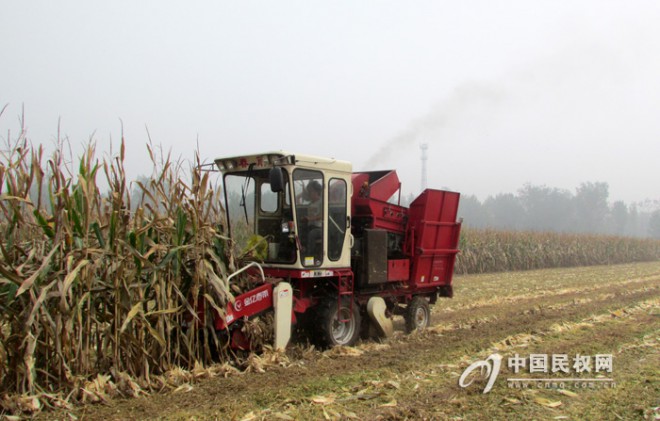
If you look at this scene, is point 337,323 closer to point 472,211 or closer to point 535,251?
point 535,251

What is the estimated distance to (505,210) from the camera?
12575 cm

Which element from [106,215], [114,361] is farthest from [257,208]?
[114,361]

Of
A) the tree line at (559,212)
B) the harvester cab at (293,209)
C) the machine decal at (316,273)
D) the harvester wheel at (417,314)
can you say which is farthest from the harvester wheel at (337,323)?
the tree line at (559,212)

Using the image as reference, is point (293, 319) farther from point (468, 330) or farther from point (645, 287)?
point (645, 287)

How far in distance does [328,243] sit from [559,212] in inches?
4590

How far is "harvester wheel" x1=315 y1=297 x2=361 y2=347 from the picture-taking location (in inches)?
294

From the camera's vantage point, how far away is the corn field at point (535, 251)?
78.2 ft

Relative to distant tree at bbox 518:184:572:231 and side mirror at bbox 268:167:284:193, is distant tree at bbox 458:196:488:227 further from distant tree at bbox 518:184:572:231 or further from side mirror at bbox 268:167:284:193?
side mirror at bbox 268:167:284:193

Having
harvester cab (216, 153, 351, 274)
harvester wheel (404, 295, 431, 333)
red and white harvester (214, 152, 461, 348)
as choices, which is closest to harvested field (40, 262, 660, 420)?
harvester wheel (404, 295, 431, 333)

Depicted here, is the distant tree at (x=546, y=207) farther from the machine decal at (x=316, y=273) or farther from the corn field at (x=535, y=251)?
the machine decal at (x=316, y=273)

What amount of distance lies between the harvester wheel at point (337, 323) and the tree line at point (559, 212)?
10317cm

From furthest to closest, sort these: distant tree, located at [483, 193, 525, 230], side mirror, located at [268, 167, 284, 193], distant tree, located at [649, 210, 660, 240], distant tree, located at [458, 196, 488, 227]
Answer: distant tree, located at [483, 193, 525, 230] < distant tree, located at [458, 196, 488, 227] < distant tree, located at [649, 210, 660, 240] < side mirror, located at [268, 167, 284, 193]

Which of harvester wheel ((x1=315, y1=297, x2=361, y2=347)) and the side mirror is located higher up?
the side mirror

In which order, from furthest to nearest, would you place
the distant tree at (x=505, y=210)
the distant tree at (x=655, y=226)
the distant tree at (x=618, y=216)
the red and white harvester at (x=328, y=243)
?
the distant tree at (x=618, y=216), the distant tree at (x=505, y=210), the distant tree at (x=655, y=226), the red and white harvester at (x=328, y=243)
